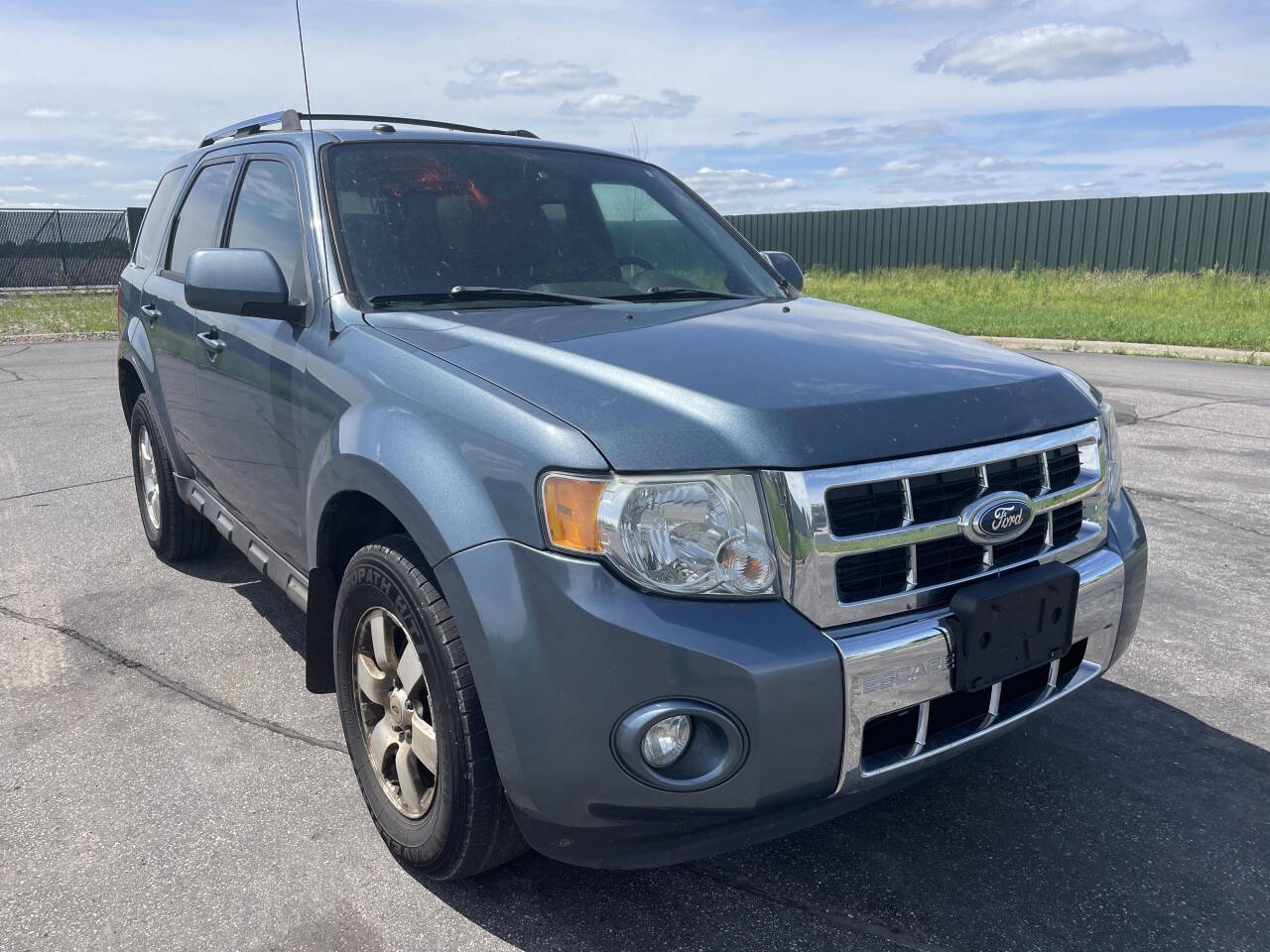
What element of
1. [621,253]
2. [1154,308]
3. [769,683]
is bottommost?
[1154,308]

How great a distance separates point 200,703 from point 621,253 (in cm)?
210

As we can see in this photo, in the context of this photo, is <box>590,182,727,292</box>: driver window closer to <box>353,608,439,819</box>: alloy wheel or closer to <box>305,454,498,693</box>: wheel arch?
<box>305,454,498,693</box>: wheel arch

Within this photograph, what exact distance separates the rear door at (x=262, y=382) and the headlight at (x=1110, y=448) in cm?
216

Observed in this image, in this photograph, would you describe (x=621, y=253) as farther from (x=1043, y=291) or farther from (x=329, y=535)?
(x=1043, y=291)

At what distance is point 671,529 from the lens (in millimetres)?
2080

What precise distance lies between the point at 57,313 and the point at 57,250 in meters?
9.46

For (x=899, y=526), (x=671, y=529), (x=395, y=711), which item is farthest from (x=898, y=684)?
(x=395, y=711)

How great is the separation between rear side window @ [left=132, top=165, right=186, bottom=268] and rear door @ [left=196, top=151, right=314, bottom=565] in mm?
1112

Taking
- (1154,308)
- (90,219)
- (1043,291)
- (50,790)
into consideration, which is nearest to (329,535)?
(50,790)

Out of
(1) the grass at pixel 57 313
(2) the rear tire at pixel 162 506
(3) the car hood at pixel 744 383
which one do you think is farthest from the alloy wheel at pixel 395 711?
(1) the grass at pixel 57 313

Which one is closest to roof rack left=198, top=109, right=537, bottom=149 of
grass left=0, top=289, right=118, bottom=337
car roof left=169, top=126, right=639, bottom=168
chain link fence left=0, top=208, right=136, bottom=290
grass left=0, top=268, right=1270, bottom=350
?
car roof left=169, top=126, right=639, bottom=168

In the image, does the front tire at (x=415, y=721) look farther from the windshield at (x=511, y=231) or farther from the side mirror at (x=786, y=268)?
the side mirror at (x=786, y=268)

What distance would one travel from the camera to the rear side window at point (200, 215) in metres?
4.20

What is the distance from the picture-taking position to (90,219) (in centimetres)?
2978
